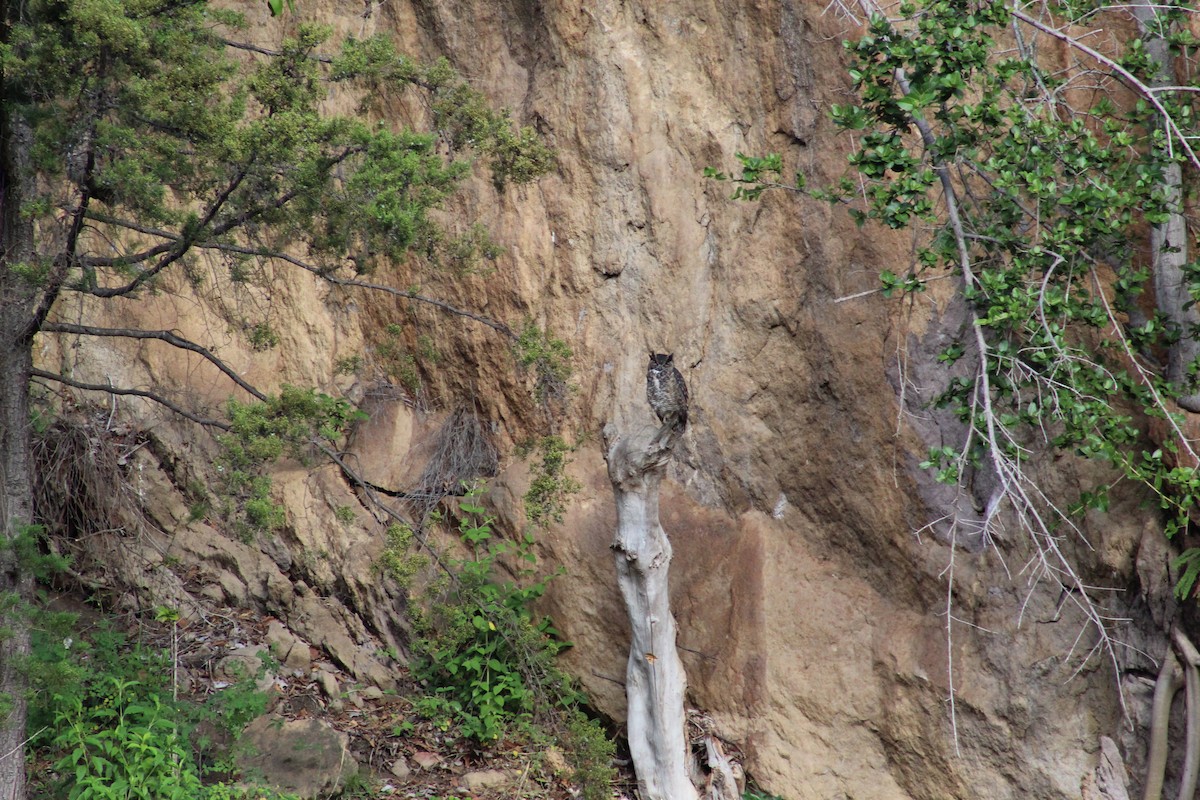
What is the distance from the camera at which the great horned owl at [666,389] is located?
607 cm

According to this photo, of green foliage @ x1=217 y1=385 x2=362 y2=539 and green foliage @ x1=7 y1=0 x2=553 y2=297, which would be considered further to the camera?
green foliage @ x1=217 y1=385 x2=362 y2=539

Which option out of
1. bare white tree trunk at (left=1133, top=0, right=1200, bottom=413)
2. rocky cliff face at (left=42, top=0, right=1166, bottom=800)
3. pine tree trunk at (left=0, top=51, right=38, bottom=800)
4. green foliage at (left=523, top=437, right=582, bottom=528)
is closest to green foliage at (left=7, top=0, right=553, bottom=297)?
pine tree trunk at (left=0, top=51, right=38, bottom=800)

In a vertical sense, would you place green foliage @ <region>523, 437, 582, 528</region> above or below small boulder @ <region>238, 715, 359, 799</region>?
above

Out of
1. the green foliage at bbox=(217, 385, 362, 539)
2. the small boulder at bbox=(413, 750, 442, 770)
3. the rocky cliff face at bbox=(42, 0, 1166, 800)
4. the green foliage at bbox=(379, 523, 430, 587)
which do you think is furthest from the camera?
the small boulder at bbox=(413, 750, 442, 770)

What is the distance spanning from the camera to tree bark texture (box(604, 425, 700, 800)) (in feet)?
21.2

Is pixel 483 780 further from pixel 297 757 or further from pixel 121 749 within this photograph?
pixel 121 749

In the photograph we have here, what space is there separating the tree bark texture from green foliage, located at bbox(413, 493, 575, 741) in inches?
21.4

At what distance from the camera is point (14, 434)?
5484 millimetres

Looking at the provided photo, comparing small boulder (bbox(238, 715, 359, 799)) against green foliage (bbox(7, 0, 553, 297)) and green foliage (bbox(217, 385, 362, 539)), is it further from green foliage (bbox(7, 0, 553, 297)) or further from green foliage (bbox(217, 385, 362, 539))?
green foliage (bbox(7, 0, 553, 297))

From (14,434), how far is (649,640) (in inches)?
154

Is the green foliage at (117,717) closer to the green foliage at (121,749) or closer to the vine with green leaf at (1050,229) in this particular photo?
the green foliage at (121,749)

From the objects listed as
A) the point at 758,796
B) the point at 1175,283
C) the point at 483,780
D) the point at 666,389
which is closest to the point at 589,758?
the point at 483,780

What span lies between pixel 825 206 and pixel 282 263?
4.33 m

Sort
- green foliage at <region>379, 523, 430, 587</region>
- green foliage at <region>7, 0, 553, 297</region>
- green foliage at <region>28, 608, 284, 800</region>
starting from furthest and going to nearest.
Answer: green foliage at <region>379, 523, 430, 587</region>, green foliage at <region>28, 608, 284, 800</region>, green foliage at <region>7, 0, 553, 297</region>
